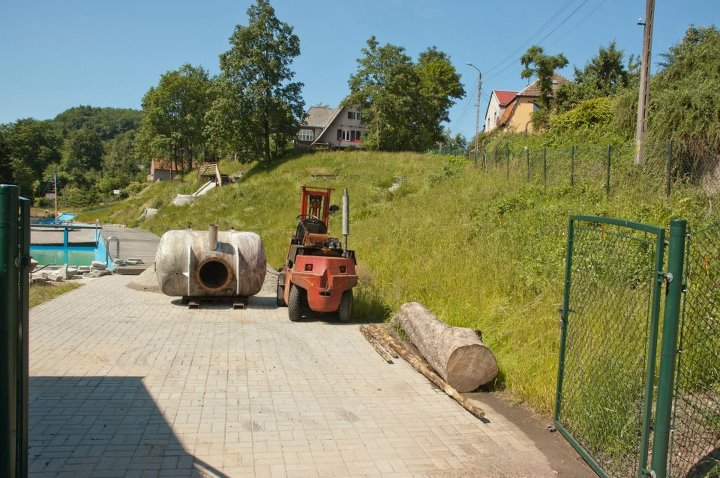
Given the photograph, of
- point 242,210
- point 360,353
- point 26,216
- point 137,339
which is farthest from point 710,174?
point 242,210

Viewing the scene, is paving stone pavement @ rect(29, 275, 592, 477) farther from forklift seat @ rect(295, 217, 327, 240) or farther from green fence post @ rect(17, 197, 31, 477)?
forklift seat @ rect(295, 217, 327, 240)

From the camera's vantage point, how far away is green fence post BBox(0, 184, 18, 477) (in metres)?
3.09

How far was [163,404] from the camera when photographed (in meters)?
5.93

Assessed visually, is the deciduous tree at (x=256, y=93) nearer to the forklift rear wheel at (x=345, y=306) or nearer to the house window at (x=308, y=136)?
the house window at (x=308, y=136)

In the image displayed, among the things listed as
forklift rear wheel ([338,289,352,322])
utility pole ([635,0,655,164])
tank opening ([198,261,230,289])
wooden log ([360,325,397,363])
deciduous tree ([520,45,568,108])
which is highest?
deciduous tree ([520,45,568,108])

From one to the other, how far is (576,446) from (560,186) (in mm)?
11026

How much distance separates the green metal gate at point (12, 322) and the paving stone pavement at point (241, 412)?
4.24 ft

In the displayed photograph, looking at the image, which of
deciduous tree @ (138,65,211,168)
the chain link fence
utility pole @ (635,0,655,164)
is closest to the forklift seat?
the chain link fence

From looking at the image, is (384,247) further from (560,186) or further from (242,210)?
(242,210)

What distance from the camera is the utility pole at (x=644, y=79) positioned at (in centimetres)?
1455

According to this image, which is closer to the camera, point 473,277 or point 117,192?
point 473,277

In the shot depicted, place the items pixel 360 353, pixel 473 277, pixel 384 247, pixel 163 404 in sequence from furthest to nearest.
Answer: pixel 384 247 → pixel 473 277 → pixel 360 353 → pixel 163 404

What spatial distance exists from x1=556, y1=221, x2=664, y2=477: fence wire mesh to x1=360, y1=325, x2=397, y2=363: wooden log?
9.49 ft

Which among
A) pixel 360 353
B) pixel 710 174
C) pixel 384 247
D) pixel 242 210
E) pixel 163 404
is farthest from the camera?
pixel 242 210
